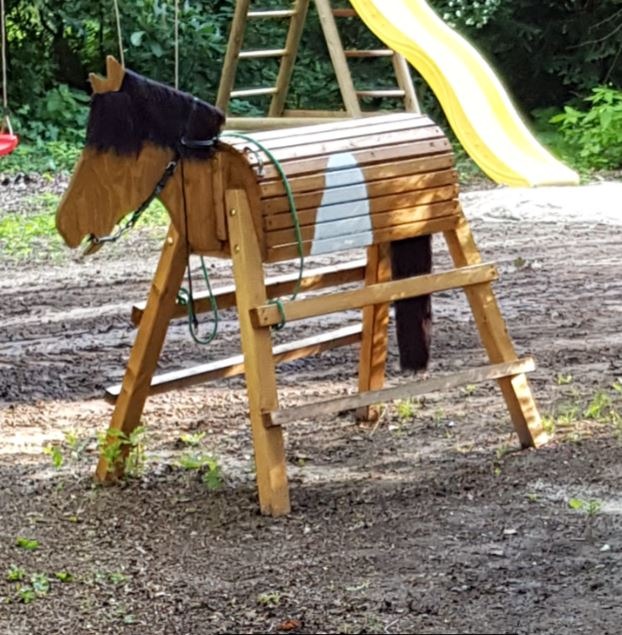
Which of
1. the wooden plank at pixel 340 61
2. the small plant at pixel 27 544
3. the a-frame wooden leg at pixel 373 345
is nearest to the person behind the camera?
the small plant at pixel 27 544

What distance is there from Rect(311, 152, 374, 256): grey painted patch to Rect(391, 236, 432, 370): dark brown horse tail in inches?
14.1

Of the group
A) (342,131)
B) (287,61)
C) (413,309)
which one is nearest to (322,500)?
(413,309)

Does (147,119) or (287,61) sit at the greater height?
(147,119)

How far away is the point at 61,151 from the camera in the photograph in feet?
42.8

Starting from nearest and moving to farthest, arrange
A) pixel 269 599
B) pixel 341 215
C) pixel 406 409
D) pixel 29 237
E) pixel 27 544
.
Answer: pixel 269 599
pixel 27 544
pixel 341 215
pixel 406 409
pixel 29 237

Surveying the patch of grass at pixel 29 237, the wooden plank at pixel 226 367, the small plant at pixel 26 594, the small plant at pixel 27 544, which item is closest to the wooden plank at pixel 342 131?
the wooden plank at pixel 226 367

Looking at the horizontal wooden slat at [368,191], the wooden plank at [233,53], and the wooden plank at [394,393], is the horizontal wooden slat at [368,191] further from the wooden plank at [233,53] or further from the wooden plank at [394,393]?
the wooden plank at [233,53]

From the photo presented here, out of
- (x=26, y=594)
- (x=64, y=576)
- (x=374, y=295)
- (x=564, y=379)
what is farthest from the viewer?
(x=564, y=379)

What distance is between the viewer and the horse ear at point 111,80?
410 cm

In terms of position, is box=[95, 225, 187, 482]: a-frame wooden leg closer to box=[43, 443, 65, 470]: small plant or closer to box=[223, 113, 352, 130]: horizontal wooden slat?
box=[43, 443, 65, 470]: small plant

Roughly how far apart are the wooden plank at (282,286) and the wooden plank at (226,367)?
205 mm

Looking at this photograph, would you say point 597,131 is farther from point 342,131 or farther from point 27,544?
point 27,544

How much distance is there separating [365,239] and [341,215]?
127 mm

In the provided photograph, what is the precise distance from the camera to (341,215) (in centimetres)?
426
